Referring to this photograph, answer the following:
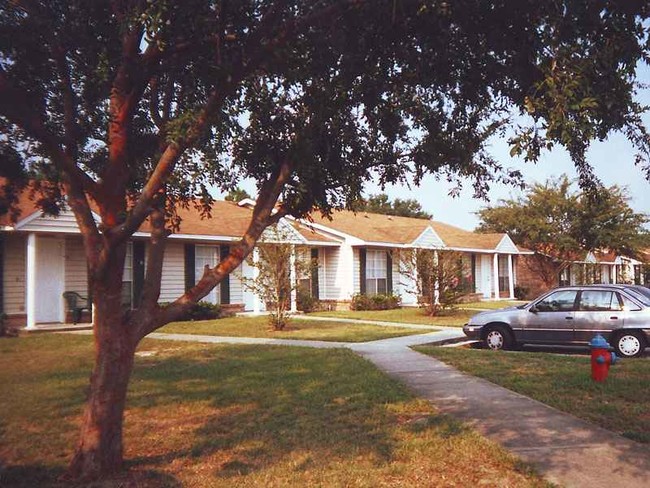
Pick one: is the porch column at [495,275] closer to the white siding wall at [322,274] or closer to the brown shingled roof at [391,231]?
the brown shingled roof at [391,231]

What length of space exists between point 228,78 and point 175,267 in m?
16.7

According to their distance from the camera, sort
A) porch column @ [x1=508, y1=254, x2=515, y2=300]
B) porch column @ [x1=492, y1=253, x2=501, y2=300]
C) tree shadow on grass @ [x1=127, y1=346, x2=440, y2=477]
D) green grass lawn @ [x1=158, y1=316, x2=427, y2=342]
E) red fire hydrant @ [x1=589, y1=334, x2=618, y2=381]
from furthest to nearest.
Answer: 1. porch column @ [x1=508, y1=254, x2=515, y2=300]
2. porch column @ [x1=492, y1=253, x2=501, y2=300]
3. green grass lawn @ [x1=158, y1=316, x2=427, y2=342]
4. red fire hydrant @ [x1=589, y1=334, x2=618, y2=381]
5. tree shadow on grass @ [x1=127, y1=346, x2=440, y2=477]

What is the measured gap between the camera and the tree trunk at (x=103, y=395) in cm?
528

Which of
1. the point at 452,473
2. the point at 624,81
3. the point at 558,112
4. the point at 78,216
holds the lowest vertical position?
the point at 452,473

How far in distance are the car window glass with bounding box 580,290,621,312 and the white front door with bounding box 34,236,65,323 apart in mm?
14745

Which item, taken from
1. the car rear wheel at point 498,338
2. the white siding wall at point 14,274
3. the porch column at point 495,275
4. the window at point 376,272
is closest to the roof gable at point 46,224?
the white siding wall at point 14,274

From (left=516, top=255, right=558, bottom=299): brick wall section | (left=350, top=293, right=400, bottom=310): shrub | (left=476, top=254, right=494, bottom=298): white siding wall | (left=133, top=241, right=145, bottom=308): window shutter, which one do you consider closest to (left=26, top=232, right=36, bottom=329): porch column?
(left=133, top=241, right=145, bottom=308): window shutter

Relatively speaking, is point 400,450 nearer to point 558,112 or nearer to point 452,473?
point 452,473

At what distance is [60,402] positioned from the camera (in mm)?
8422

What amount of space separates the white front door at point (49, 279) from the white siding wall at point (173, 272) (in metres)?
3.44

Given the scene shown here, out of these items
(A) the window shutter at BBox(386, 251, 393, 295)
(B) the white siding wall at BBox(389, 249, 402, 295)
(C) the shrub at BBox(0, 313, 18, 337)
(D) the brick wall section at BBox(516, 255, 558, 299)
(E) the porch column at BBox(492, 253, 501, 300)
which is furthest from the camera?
(D) the brick wall section at BBox(516, 255, 558, 299)

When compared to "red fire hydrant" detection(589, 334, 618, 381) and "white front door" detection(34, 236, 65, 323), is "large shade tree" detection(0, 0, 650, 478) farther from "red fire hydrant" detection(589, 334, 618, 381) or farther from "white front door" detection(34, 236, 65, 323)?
"white front door" detection(34, 236, 65, 323)

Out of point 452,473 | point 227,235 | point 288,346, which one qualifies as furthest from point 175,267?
point 452,473

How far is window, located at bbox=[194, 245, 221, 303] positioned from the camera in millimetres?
22234
